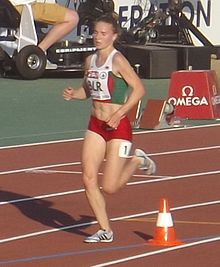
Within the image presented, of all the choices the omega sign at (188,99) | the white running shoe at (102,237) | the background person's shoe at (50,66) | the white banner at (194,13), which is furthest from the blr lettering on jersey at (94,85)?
the white banner at (194,13)

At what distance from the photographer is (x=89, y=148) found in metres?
9.33

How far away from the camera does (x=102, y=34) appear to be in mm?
9352

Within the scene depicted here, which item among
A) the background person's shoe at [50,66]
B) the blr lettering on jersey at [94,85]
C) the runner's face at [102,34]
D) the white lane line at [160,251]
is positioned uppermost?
the runner's face at [102,34]

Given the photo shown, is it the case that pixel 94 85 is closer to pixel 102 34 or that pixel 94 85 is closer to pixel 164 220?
pixel 102 34

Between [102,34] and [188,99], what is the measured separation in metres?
9.63

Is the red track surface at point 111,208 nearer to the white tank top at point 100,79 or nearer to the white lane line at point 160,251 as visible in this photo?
the white lane line at point 160,251

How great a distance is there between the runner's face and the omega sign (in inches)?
372

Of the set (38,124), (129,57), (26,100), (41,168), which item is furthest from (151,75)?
(41,168)

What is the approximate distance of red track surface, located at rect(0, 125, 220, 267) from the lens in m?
8.88

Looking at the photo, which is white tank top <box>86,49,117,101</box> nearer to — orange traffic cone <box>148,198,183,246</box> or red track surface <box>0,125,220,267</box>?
orange traffic cone <box>148,198,183,246</box>

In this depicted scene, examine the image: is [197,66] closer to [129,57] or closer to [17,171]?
[129,57]

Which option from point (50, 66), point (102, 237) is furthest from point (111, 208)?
point (50, 66)

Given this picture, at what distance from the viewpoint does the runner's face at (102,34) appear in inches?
368

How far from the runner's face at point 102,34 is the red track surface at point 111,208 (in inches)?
66.9
